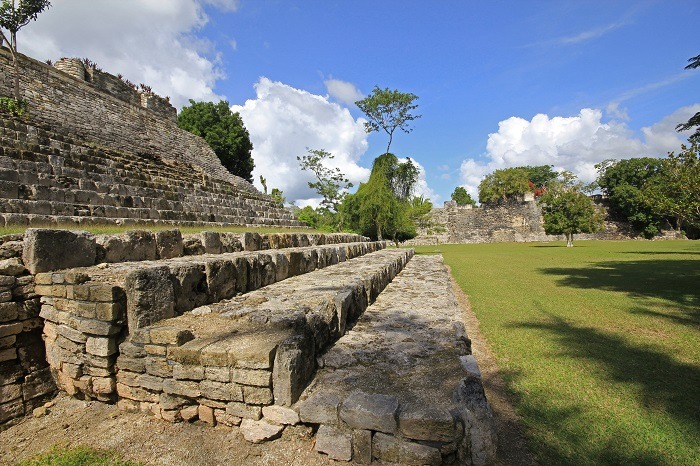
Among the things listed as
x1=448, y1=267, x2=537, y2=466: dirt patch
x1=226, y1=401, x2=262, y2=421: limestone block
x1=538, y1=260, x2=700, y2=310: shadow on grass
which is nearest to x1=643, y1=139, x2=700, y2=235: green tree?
x1=538, y1=260, x2=700, y2=310: shadow on grass

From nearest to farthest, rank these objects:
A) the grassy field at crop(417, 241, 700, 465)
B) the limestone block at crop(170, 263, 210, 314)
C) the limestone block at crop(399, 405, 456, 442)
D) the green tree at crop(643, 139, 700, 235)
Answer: the limestone block at crop(399, 405, 456, 442) < the grassy field at crop(417, 241, 700, 465) < the limestone block at crop(170, 263, 210, 314) < the green tree at crop(643, 139, 700, 235)

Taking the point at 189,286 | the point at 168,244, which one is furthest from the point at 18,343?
the point at 168,244

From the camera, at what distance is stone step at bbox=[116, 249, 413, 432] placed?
2.12 m

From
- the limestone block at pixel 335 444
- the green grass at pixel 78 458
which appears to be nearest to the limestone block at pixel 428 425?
the limestone block at pixel 335 444

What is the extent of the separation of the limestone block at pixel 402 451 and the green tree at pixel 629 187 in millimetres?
46593

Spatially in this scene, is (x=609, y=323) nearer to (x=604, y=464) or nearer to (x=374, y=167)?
(x=604, y=464)

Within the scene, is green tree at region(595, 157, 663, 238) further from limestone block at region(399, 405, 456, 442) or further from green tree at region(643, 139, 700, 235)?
limestone block at region(399, 405, 456, 442)

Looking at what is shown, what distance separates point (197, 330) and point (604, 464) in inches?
118

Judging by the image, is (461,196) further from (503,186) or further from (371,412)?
(371,412)

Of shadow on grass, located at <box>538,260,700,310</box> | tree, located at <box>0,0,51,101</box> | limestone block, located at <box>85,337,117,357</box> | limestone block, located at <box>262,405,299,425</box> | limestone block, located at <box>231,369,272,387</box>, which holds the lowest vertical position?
shadow on grass, located at <box>538,260,700,310</box>

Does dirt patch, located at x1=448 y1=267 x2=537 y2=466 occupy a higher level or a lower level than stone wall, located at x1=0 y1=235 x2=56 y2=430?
lower

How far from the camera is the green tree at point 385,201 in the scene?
2052cm

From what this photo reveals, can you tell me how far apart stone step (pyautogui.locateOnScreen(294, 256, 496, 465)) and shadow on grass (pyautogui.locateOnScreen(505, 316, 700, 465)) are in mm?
927

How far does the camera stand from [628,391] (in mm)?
3352
